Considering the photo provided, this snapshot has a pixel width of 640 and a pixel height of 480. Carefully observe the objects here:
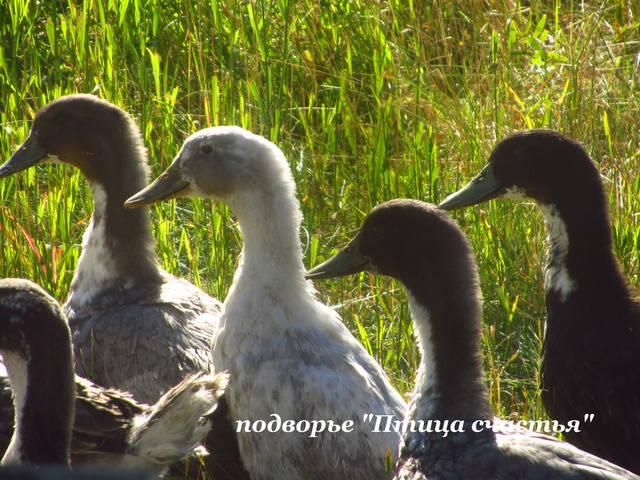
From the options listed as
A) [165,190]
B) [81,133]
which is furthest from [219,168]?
[81,133]

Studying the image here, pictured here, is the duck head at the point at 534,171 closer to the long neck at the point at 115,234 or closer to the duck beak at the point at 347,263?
the duck beak at the point at 347,263

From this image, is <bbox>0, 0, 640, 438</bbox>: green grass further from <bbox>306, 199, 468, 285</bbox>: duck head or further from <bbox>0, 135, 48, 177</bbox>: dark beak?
<bbox>306, 199, 468, 285</bbox>: duck head

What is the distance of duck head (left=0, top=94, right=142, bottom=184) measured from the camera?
5.00 metres

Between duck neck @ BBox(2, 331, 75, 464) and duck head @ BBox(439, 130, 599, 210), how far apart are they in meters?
1.56

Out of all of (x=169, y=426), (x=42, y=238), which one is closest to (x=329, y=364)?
(x=169, y=426)

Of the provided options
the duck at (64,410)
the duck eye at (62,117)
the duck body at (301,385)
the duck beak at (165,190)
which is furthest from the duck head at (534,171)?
the duck eye at (62,117)

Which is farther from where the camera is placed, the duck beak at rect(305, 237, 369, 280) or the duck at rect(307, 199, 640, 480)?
the duck beak at rect(305, 237, 369, 280)

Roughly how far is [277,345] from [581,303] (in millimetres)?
950

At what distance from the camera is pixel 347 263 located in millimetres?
4020

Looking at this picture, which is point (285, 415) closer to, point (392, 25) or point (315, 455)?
point (315, 455)

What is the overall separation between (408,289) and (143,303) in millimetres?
1264

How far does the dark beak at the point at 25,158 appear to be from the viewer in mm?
5113

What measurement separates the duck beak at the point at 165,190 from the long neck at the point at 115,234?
313mm

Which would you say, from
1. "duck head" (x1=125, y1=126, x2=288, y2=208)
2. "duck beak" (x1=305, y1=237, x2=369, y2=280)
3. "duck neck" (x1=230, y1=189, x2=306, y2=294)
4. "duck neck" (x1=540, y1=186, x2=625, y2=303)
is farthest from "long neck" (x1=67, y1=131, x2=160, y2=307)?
"duck neck" (x1=540, y1=186, x2=625, y2=303)
